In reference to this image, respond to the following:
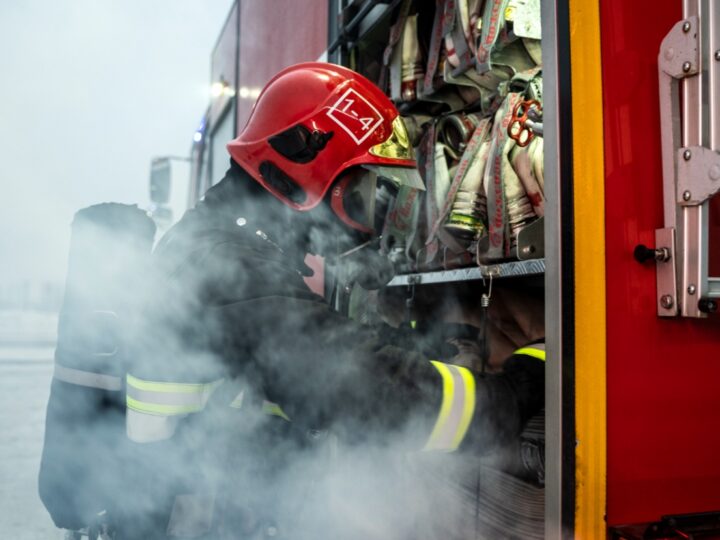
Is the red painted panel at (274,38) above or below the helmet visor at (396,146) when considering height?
above

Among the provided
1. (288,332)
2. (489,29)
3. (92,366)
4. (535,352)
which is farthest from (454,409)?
(489,29)

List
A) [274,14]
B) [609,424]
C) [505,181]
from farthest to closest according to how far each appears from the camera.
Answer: [274,14]
[505,181]
[609,424]

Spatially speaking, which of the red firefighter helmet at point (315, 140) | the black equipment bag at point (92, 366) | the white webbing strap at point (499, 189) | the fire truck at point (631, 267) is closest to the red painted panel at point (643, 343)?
the fire truck at point (631, 267)

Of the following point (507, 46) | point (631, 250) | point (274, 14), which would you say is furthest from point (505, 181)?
point (274, 14)

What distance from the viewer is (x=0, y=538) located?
2963 mm

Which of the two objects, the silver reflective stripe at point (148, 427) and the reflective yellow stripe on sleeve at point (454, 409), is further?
the silver reflective stripe at point (148, 427)

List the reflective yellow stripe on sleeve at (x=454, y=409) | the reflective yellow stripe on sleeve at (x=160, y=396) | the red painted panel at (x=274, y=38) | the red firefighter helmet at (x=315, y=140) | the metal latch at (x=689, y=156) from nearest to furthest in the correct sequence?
1. the metal latch at (x=689, y=156)
2. the reflective yellow stripe on sleeve at (x=454, y=409)
3. the reflective yellow stripe on sleeve at (x=160, y=396)
4. the red firefighter helmet at (x=315, y=140)
5. the red painted panel at (x=274, y=38)

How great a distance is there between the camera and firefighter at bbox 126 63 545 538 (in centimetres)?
121

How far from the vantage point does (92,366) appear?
4.99 ft

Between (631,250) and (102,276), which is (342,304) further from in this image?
(631,250)

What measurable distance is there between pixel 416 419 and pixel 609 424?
395mm

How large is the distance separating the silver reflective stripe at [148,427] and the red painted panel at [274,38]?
2027 millimetres

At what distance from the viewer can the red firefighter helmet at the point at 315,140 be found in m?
1.64

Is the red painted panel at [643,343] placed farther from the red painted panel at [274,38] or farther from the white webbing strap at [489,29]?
the red painted panel at [274,38]
